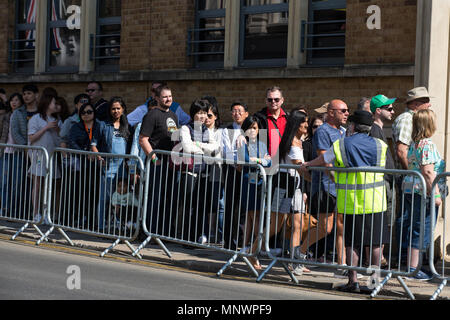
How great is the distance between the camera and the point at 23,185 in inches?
494

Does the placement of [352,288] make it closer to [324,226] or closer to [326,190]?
[324,226]

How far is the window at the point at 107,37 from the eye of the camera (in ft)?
56.1

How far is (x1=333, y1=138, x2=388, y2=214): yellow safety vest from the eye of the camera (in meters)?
8.93

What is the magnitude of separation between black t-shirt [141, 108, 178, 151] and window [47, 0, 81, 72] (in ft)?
20.9

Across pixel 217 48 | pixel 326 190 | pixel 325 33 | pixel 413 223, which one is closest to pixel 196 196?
pixel 326 190

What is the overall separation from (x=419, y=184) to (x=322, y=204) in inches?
45.6

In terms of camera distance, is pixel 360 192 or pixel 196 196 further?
pixel 196 196

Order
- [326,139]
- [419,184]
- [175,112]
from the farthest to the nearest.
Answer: [175,112], [326,139], [419,184]

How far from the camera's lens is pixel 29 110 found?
14531 mm

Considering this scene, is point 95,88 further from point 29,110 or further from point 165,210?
point 165,210

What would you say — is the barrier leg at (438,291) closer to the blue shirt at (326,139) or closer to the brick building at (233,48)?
the blue shirt at (326,139)

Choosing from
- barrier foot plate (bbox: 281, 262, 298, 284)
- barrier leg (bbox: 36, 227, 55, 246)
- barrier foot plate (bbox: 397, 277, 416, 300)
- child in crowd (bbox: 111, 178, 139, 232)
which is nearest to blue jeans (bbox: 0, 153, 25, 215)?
barrier leg (bbox: 36, 227, 55, 246)

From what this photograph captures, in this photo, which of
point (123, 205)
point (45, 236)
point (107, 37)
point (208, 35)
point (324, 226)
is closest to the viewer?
point (324, 226)

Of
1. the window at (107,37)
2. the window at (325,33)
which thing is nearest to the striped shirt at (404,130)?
the window at (325,33)
